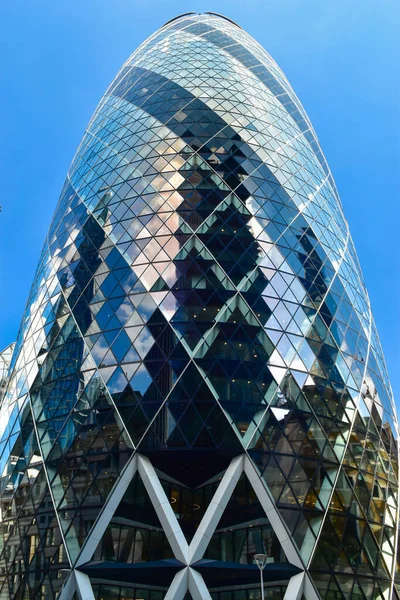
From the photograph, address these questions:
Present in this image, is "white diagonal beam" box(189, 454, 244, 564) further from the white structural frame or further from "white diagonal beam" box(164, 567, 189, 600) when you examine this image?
"white diagonal beam" box(164, 567, 189, 600)

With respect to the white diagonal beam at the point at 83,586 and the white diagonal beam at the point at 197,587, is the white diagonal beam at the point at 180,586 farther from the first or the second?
the white diagonal beam at the point at 83,586

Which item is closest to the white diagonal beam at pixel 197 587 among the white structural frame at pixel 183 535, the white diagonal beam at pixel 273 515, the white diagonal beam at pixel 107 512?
the white structural frame at pixel 183 535

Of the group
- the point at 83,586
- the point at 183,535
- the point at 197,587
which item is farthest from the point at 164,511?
the point at 83,586

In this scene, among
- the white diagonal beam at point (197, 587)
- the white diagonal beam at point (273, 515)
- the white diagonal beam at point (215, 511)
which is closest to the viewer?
the white diagonal beam at point (197, 587)

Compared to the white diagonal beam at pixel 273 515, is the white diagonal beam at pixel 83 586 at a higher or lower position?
lower

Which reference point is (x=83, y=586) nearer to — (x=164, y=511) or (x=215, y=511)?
(x=164, y=511)

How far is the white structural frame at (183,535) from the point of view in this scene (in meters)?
20.4

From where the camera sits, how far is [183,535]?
70.4ft

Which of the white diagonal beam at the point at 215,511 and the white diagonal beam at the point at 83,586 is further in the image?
the white diagonal beam at the point at 215,511

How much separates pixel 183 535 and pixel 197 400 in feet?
18.4

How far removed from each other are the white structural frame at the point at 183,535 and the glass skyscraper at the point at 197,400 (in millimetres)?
79

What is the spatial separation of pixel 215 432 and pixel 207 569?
5.39 meters

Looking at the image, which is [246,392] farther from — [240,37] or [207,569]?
[240,37]

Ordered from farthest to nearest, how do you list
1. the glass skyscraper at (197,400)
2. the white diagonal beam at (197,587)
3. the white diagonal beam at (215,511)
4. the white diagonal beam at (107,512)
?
the glass skyscraper at (197,400) → the white diagonal beam at (107,512) → the white diagonal beam at (215,511) → the white diagonal beam at (197,587)
